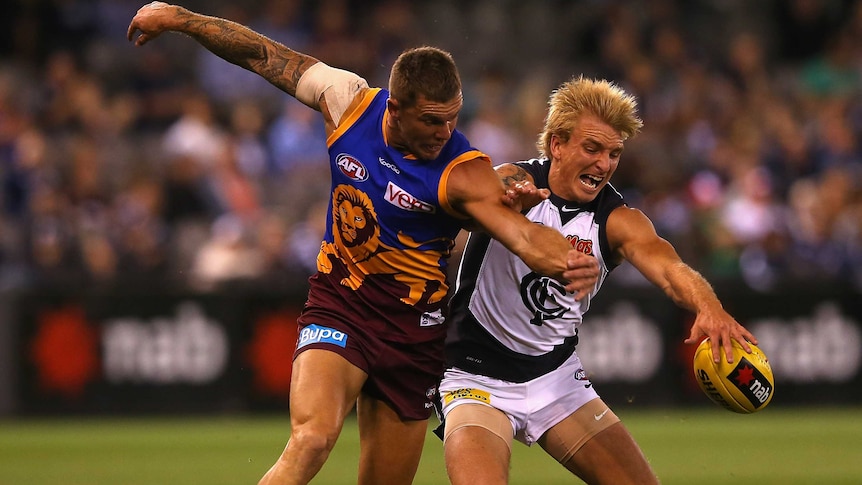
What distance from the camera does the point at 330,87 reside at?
6637mm

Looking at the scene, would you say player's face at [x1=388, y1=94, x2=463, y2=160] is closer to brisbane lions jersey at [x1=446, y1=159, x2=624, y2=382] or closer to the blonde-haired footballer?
the blonde-haired footballer

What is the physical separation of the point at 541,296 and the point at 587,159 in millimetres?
733

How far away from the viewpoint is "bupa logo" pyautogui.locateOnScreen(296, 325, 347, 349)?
21.0 feet

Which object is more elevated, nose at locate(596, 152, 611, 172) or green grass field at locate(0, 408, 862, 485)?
nose at locate(596, 152, 611, 172)

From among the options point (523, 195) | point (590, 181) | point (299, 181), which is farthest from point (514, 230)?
point (299, 181)

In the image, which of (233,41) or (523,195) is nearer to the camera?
(523,195)

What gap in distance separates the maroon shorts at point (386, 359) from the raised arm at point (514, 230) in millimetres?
795

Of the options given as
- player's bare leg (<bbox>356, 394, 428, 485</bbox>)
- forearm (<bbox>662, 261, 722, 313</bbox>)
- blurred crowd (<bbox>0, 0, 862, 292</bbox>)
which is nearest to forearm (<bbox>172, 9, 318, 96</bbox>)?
player's bare leg (<bbox>356, 394, 428, 485</bbox>)

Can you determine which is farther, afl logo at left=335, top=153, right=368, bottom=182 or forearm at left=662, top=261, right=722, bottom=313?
afl logo at left=335, top=153, right=368, bottom=182

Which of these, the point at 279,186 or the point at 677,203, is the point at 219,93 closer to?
the point at 279,186

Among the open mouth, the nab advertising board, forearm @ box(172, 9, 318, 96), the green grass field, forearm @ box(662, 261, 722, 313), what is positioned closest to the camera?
forearm @ box(662, 261, 722, 313)

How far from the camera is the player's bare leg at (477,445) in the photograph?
6.13 m

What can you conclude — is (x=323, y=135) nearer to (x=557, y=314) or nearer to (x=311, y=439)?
(x=557, y=314)

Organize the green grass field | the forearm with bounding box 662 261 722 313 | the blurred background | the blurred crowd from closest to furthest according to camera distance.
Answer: the forearm with bounding box 662 261 722 313
the green grass field
the blurred background
the blurred crowd
